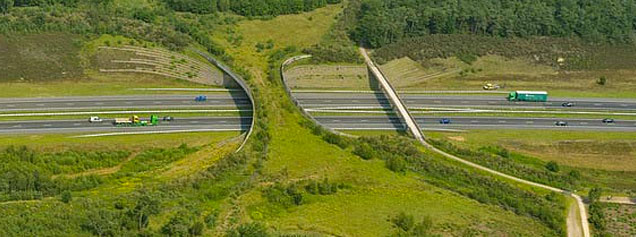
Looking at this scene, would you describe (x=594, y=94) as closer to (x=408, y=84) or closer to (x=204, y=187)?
(x=408, y=84)

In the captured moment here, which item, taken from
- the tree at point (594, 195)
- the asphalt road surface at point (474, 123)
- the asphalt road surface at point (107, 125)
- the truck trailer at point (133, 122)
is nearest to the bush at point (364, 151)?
the asphalt road surface at point (474, 123)

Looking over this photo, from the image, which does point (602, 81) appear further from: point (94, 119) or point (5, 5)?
point (5, 5)

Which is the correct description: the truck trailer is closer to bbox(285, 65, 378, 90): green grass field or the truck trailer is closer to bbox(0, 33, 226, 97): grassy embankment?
bbox(0, 33, 226, 97): grassy embankment

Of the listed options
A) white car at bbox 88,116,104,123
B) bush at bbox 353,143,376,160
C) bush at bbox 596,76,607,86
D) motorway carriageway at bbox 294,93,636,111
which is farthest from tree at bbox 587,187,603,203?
white car at bbox 88,116,104,123

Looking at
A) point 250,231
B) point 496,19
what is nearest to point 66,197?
point 250,231

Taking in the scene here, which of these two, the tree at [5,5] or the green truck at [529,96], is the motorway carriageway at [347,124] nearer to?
the green truck at [529,96]

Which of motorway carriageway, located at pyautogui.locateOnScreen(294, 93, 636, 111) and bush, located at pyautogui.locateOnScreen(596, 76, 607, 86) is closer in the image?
motorway carriageway, located at pyautogui.locateOnScreen(294, 93, 636, 111)
